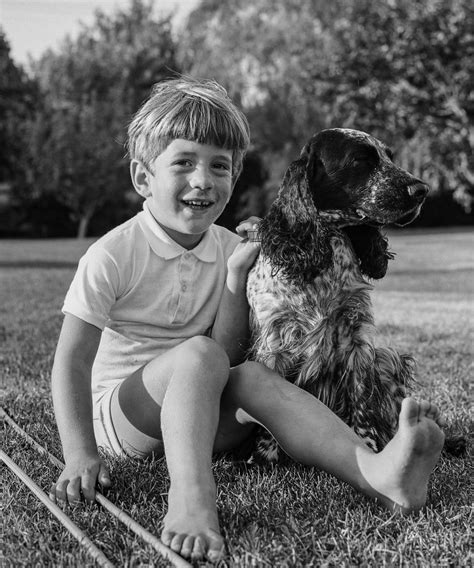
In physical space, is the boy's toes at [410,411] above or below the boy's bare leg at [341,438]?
above

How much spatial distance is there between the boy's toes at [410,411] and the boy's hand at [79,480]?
939mm

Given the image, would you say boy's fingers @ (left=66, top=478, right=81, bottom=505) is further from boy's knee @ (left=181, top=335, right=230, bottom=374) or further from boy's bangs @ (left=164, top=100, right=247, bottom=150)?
boy's bangs @ (left=164, top=100, right=247, bottom=150)

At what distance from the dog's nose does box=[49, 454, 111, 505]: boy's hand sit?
5.19 ft

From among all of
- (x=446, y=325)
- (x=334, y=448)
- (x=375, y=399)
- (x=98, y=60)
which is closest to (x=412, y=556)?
(x=334, y=448)

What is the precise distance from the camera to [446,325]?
6844 mm

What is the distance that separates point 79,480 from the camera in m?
2.33

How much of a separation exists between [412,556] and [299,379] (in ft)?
3.19

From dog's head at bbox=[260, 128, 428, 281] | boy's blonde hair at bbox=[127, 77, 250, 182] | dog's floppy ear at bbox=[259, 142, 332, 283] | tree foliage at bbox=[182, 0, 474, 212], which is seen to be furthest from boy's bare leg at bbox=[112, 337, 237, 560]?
tree foliage at bbox=[182, 0, 474, 212]

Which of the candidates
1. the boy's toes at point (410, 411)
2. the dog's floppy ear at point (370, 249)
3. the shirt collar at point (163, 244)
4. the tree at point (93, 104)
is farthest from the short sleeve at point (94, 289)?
the tree at point (93, 104)

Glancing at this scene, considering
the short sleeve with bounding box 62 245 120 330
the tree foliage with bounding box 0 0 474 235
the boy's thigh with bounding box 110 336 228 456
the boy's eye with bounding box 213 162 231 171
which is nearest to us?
the boy's thigh with bounding box 110 336 228 456

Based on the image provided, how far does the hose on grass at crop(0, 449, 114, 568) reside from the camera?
6.23ft

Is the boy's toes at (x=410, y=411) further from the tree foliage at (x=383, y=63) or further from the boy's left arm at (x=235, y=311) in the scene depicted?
the tree foliage at (x=383, y=63)

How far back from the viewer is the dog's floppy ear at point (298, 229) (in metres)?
2.85

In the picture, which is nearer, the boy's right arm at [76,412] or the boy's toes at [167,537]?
the boy's toes at [167,537]
